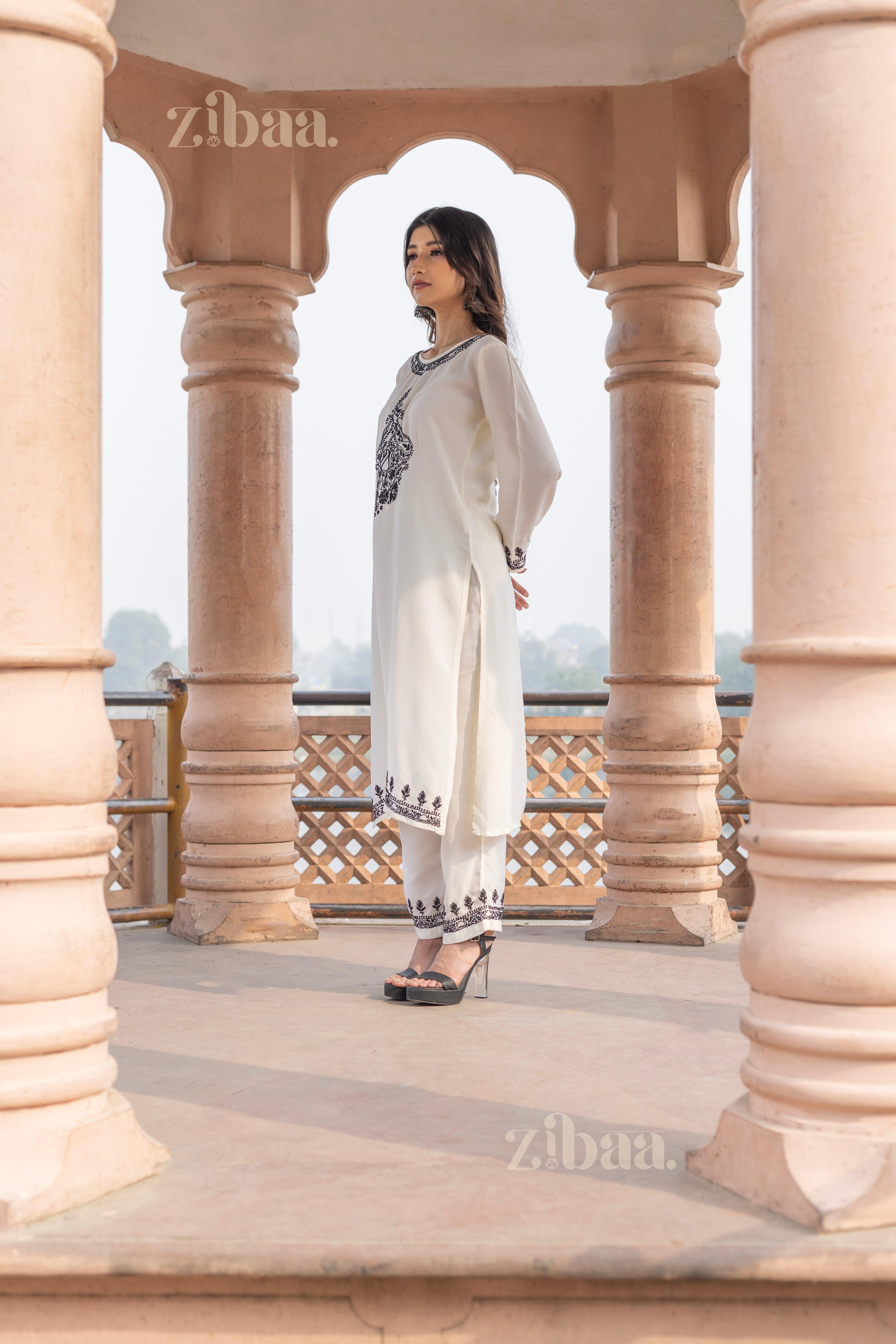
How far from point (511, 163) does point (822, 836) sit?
3836 millimetres

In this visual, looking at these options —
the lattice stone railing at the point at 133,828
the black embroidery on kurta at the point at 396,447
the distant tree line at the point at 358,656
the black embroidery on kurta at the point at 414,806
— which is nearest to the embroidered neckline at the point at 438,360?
the black embroidery on kurta at the point at 396,447

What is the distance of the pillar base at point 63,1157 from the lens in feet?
6.99

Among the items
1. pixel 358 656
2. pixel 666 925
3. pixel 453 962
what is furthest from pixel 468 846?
pixel 358 656

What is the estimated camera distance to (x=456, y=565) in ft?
12.3

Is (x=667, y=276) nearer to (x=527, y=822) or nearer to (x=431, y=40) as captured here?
(x=431, y=40)

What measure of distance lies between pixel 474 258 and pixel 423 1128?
7.81 feet

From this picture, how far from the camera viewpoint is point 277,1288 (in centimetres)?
201

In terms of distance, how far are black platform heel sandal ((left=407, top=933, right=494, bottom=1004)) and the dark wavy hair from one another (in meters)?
1.70

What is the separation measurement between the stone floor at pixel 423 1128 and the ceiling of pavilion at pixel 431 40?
126 inches

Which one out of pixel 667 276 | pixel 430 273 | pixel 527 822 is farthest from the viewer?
pixel 527 822

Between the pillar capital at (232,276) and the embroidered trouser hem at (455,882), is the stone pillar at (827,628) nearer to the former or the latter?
the embroidered trouser hem at (455,882)

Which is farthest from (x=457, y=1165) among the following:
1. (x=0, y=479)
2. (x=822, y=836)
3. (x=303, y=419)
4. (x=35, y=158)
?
(x=303, y=419)

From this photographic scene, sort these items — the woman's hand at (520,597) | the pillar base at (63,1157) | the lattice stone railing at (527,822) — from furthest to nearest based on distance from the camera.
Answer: the lattice stone railing at (527,822) → the woman's hand at (520,597) → the pillar base at (63,1157)

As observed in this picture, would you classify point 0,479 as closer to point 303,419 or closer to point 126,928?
point 126,928
